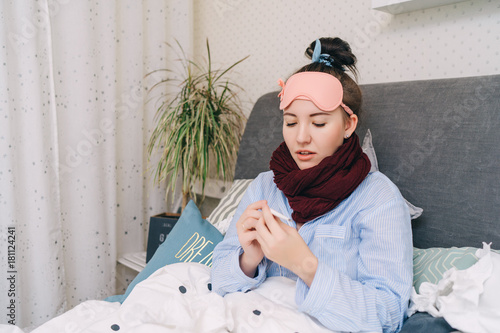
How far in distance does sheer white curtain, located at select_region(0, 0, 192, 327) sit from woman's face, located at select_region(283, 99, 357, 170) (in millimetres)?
1325

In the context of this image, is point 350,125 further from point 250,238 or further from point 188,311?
point 188,311

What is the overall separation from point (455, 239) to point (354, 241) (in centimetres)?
30

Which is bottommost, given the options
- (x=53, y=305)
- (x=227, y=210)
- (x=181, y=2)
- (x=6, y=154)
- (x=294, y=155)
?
(x=53, y=305)

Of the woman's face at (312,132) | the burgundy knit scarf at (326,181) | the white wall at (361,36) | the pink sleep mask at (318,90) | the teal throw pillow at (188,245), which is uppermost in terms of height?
the white wall at (361,36)

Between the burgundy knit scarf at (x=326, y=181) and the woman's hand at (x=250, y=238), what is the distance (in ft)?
0.43

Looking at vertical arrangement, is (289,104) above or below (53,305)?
above

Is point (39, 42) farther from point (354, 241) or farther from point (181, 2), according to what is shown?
point (354, 241)

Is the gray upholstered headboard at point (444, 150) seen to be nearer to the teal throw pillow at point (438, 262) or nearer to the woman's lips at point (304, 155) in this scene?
the teal throw pillow at point (438, 262)

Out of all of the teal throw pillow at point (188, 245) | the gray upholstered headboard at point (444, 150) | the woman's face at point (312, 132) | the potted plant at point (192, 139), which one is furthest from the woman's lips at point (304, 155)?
the potted plant at point (192, 139)

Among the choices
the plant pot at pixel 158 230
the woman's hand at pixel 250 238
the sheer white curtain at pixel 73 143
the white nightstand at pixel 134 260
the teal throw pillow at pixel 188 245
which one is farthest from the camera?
the white nightstand at pixel 134 260

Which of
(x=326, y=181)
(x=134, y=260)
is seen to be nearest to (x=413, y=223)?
(x=326, y=181)

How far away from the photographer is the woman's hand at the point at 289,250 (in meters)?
0.98

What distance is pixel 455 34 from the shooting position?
153cm

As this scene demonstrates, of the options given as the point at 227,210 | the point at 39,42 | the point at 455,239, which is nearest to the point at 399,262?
the point at 455,239
